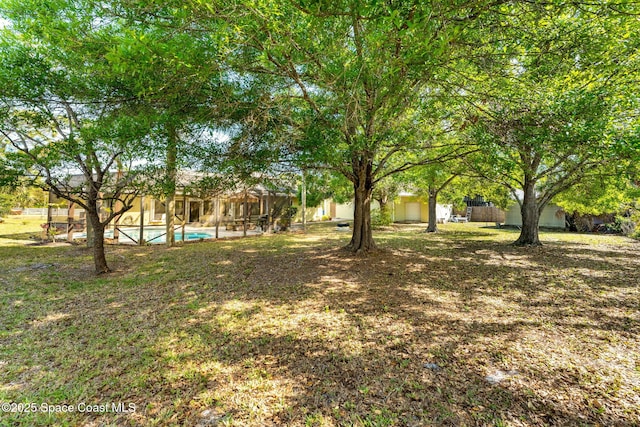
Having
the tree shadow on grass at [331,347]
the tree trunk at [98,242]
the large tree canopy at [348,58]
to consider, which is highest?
the large tree canopy at [348,58]

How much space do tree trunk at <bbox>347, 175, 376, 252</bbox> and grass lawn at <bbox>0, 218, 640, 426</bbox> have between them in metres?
2.15

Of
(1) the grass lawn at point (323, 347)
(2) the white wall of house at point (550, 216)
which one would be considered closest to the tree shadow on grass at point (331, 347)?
(1) the grass lawn at point (323, 347)

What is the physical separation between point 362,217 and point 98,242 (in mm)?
6729

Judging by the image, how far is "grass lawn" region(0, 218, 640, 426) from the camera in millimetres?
2338

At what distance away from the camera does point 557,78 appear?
225 inches

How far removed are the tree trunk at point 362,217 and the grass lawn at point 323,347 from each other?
7.06ft

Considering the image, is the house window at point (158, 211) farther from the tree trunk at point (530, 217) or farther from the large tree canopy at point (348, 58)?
the tree trunk at point (530, 217)

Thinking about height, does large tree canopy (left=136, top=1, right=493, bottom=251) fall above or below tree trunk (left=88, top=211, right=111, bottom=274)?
above

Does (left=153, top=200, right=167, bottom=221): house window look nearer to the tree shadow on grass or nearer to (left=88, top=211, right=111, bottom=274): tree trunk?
(left=88, top=211, right=111, bottom=274): tree trunk

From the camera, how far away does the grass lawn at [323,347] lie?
7.67 ft

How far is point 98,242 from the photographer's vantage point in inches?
Result: 257

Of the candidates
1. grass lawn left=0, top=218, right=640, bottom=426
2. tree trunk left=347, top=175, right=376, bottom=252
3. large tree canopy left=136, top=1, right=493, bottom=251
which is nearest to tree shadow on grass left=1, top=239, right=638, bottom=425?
grass lawn left=0, top=218, right=640, bottom=426

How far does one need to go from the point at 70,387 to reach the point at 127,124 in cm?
419

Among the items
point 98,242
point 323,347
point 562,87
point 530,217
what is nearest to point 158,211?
A: point 98,242
